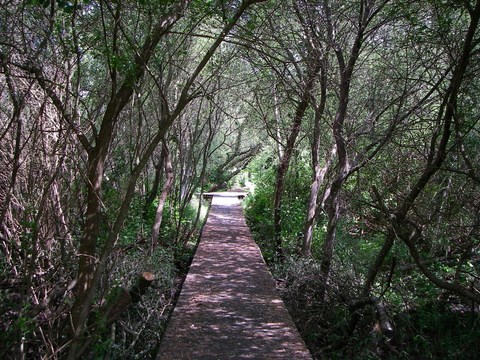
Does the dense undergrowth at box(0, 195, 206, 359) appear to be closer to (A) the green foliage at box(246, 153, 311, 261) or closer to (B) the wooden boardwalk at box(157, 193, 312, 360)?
(B) the wooden boardwalk at box(157, 193, 312, 360)

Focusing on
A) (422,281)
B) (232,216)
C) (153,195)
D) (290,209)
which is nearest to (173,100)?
(153,195)

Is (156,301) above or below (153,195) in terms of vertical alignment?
below

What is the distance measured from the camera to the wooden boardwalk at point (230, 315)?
13.6 feet

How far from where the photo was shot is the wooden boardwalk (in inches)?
163

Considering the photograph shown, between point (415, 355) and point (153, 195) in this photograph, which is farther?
point (153, 195)

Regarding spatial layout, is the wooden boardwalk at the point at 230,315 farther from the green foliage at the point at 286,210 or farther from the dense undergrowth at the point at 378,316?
the green foliage at the point at 286,210

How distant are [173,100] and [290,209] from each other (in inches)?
181

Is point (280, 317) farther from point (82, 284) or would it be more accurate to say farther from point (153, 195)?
point (153, 195)

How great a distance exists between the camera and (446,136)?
475 centimetres

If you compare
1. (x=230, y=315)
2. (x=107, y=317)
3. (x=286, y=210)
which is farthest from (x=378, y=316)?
(x=286, y=210)

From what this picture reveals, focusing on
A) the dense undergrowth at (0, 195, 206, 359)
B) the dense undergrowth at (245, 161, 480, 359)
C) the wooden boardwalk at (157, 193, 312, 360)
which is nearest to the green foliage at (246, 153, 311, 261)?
the dense undergrowth at (245, 161, 480, 359)

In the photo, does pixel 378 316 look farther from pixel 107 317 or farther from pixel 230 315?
pixel 107 317

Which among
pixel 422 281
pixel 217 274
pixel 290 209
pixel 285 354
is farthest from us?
pixel 290 209

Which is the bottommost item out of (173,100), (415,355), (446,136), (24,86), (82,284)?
(415,355)
